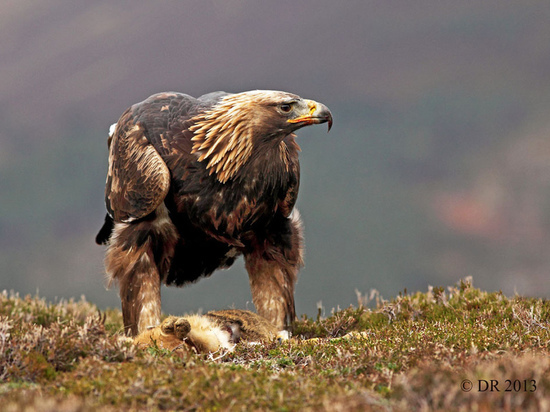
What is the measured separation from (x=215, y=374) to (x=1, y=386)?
1.31 m

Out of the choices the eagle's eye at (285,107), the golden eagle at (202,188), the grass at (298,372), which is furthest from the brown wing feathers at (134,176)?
the grass at (298,372)

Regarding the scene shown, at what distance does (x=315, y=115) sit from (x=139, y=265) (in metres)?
2.65

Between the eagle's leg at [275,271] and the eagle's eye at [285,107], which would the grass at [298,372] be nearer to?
the eagle's leg at [275,271]

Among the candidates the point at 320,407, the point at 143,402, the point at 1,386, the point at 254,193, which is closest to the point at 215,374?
the point at 143,402

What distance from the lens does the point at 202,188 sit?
6793 millimetres

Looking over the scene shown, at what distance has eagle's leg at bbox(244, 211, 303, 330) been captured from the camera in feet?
25.4

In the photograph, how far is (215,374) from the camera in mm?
3633

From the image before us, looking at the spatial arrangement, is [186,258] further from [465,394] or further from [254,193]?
[465,394]

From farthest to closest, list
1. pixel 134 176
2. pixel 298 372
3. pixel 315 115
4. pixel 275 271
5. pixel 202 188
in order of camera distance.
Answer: pixel 275 271, pixel 134 176, pixel 202 188, pixel 315 115, pixel 298 372

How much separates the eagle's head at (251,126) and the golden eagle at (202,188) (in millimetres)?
11

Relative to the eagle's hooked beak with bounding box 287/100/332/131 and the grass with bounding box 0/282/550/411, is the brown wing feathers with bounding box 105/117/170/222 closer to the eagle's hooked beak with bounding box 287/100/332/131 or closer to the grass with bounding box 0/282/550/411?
the eagle's hooked beak with bounding box 287/100/332/131

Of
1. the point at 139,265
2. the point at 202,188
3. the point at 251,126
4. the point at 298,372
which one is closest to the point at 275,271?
the point at 202,188

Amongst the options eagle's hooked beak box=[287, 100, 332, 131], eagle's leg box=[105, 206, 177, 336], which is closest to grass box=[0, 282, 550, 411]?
eagle's leg box=[105, 206, 177, 336]

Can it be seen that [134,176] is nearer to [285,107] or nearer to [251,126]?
[251,126]
